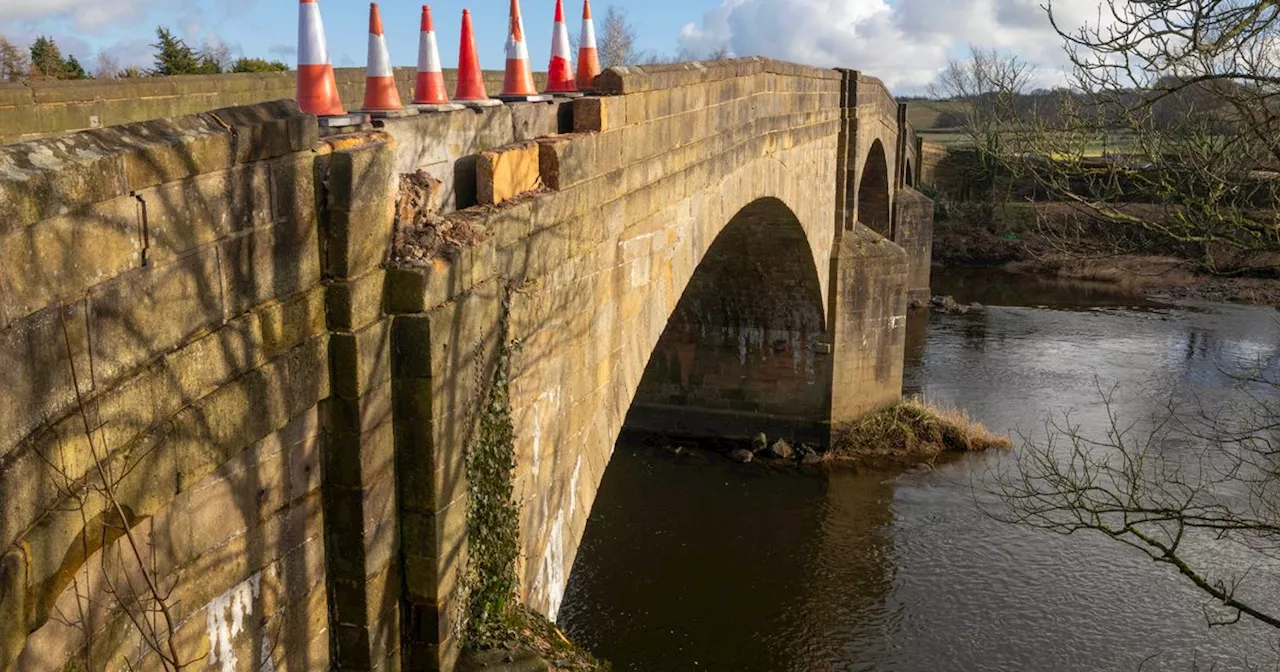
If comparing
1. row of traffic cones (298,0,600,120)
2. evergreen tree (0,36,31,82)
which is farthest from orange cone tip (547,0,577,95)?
evergreen tree (0,36,31,82)

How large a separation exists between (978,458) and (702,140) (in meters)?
9.98

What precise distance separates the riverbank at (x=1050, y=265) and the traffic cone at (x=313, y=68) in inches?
863

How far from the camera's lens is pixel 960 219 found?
40.3 metres

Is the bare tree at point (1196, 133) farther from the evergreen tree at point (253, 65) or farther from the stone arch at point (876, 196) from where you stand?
the stone arch at point (876, 196)

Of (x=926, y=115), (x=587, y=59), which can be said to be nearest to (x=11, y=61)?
(x=587, y=59)

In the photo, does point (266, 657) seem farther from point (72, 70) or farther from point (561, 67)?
point (72, 70)

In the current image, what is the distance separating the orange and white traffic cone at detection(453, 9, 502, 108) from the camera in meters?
5.62

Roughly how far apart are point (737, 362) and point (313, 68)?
14.1 m

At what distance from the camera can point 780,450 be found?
17.7 m

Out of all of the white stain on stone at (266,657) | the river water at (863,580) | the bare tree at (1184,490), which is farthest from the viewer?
the river water at (863,580)

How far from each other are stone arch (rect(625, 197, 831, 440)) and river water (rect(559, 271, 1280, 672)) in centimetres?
83

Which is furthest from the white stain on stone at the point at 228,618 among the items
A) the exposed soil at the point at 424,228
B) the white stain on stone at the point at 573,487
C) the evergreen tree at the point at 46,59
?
the evergreen tree at the point at 46,59

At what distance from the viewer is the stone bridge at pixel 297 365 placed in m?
2.59

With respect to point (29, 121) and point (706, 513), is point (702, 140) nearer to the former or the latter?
point (29, 121)
